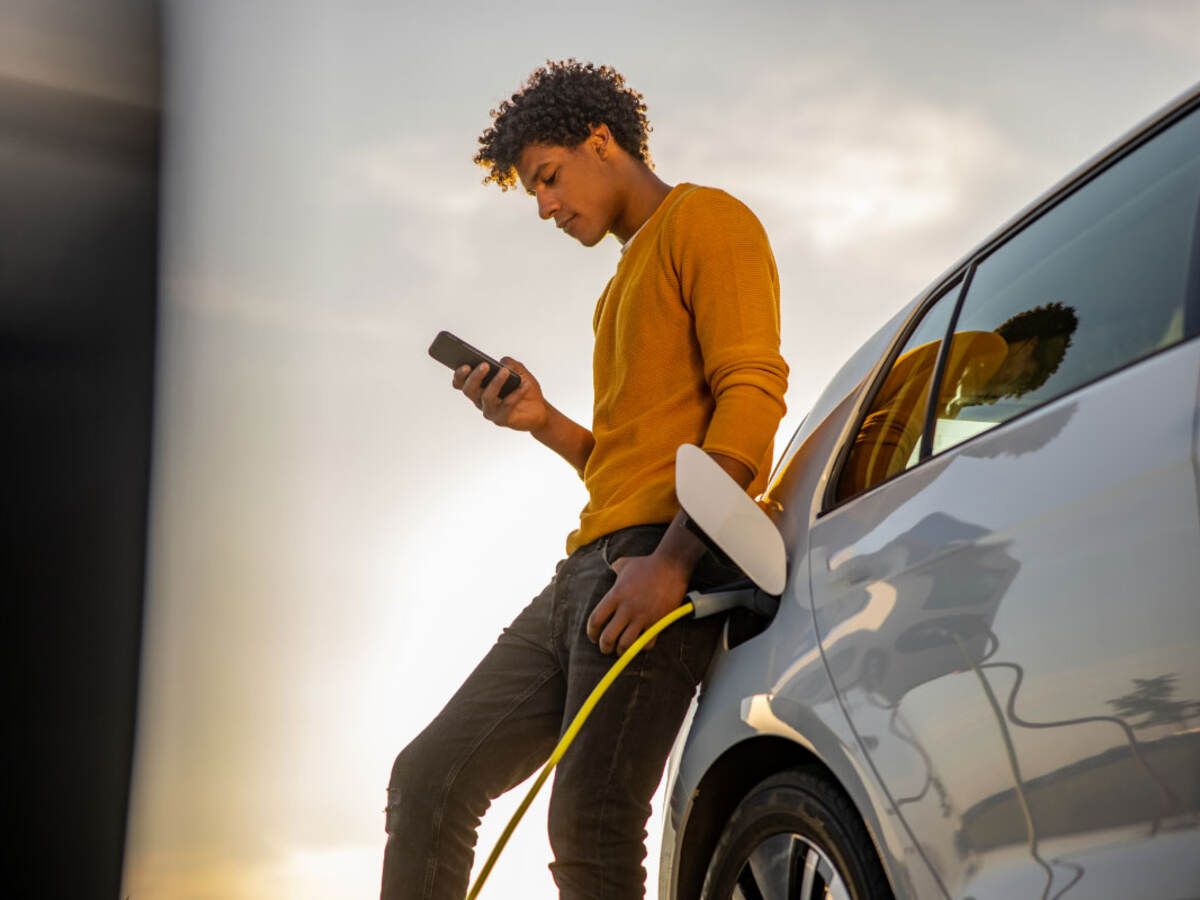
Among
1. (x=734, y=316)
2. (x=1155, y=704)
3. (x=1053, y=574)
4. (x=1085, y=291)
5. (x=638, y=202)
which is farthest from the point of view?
(x=638, y=202)

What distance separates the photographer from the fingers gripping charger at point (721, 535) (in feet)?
5.11

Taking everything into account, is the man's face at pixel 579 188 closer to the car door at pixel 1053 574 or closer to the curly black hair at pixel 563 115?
the curly black hair at pixel 563 115

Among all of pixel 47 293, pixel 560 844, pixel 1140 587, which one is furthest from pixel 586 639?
pixel 47 293

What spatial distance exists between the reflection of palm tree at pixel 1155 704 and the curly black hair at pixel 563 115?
1.67 metres

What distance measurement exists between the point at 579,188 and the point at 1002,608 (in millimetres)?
1419

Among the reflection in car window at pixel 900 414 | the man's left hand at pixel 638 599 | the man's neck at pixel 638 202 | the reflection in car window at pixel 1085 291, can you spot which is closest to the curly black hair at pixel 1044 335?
the reflection in car window at pixel 1085 291

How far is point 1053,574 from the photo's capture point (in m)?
1.06

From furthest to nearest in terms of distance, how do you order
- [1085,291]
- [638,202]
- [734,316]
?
[638,202] < [734,316] < [1085,291]

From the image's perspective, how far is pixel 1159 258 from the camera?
3.70 ft

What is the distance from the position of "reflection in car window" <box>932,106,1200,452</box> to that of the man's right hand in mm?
1009

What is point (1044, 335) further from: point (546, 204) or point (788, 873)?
point (546, 204)

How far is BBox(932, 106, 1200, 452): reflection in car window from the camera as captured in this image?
1.11 m

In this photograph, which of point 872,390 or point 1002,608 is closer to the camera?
point 1002,608

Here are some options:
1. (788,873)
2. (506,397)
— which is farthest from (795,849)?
(506,397)
